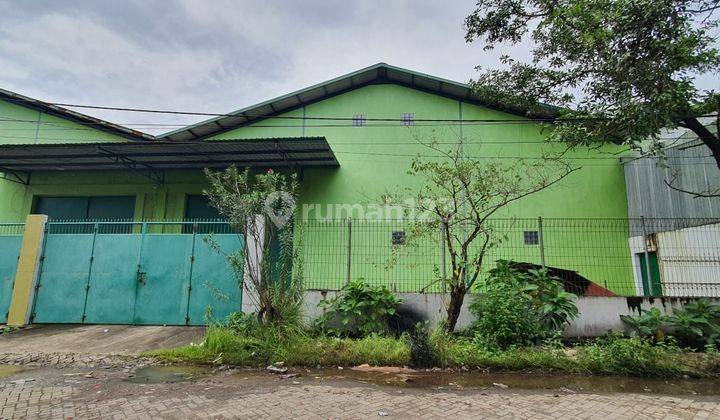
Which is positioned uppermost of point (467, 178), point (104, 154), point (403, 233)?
point (104, 154)

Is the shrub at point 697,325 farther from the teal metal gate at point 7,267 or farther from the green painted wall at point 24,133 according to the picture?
the green painted wall at point 24,133

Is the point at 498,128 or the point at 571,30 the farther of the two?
the point at 498,128

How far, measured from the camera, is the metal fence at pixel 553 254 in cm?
783

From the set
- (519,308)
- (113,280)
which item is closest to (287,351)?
(519,308)

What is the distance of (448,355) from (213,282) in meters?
5.18

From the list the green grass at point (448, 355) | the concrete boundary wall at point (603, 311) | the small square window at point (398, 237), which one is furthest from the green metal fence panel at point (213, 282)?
the small square window at point (398, 237)

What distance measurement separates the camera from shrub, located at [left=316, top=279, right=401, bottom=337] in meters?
6.89

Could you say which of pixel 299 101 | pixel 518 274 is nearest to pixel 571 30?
pixel 518 274

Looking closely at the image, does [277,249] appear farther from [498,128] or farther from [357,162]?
[498,128]

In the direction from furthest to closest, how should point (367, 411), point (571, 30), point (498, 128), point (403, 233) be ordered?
point (498, 128)
point (403, 233)
point (571, 30)
point (367, 411)

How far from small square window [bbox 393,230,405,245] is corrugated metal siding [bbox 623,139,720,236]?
18.2 ft

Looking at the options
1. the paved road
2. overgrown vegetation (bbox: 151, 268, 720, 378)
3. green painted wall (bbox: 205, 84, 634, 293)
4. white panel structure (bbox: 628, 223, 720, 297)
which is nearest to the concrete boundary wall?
overgrown vegetation (bbox: 151, 268, 720, 378)

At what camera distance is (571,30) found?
677cm

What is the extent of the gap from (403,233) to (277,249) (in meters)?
2.67
